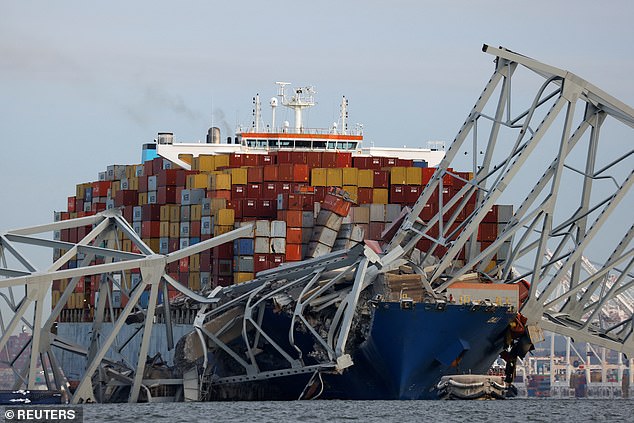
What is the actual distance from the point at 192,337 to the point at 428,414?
1249 cm

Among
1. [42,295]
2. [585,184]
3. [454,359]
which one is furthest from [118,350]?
[585,184]

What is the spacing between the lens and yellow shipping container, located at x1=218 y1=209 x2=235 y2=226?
73938 millimetres

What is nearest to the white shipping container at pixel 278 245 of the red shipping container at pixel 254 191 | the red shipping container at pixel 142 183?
the red shipping container at pixel 254 191

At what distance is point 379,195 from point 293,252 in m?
6.11

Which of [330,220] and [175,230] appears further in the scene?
[175,230]

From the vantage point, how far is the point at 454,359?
57.0 metres

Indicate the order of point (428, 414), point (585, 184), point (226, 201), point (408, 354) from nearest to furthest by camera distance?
point (428, 414), point (408, 354), point (585, 184), point (226, 201)

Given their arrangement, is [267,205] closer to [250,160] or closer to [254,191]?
[254,191]

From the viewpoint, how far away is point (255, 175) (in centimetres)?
7675

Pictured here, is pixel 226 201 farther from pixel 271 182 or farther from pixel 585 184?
pixel 585 184

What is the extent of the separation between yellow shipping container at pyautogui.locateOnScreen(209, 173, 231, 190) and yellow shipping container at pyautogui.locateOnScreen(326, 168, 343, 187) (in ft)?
18.5

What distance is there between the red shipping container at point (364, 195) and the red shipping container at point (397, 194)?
1.13 m

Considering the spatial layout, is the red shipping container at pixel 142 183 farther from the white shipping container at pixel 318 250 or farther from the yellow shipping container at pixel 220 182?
the white shipping container at pixel 318 250

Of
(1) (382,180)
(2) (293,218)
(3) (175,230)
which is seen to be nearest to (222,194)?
(3) (175,230)
